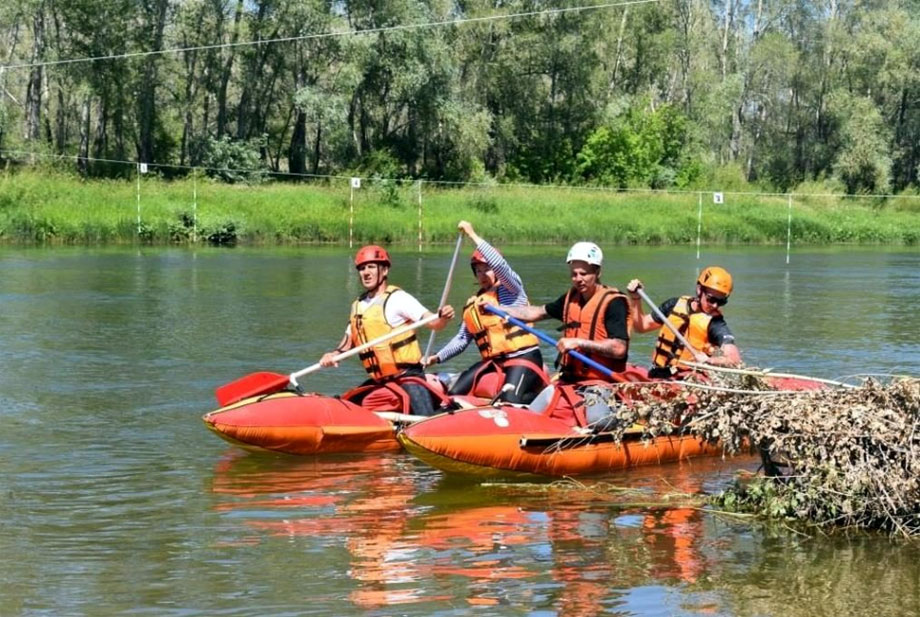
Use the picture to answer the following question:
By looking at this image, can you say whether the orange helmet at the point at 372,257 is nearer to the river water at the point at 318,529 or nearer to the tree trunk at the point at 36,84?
the river water at the point at 318,529

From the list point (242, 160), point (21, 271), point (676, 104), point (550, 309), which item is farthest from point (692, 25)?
point (550, 309)

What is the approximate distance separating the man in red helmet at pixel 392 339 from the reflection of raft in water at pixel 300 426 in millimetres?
334

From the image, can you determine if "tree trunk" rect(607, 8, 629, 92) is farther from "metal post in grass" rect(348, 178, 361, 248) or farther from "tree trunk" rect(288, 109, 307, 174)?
"metal post in grass" rect(348, 178, 361, 248)

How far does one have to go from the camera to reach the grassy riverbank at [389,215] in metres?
34.9

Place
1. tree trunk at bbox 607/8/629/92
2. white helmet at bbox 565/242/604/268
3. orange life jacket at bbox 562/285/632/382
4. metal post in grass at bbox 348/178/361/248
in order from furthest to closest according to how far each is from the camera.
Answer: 1. tree trunk at bbox 607/8/629/92
2. metal post in grass at bbox 348/178/361/248
3. orange life jacket at bbox 562/285/632/382
4. white helmet at bbox 565/242/604/268

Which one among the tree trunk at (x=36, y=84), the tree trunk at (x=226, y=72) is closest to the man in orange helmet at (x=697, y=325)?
the tree trunk at (x=36, y=84)

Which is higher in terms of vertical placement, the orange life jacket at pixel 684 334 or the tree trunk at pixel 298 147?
the tree trunk at pixel 298 147

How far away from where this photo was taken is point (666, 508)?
332 inches

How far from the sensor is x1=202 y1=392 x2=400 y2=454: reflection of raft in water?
9609 mm

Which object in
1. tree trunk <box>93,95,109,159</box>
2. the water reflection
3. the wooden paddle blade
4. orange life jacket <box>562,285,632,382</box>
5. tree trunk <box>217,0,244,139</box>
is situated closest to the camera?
the water reflection

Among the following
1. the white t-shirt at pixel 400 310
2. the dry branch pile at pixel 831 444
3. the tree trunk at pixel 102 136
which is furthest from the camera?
the tree trunk at pixel 102 136

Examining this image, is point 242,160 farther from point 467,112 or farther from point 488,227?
point 488,227

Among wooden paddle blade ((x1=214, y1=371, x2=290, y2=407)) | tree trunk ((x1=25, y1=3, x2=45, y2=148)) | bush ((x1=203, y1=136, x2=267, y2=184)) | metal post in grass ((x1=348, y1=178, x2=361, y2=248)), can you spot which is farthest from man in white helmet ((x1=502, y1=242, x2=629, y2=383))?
tree trunk ((x1=25, y1=3, x2=45, y2=148))

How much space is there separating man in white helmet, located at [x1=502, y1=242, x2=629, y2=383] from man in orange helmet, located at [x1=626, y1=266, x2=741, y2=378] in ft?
1.85
